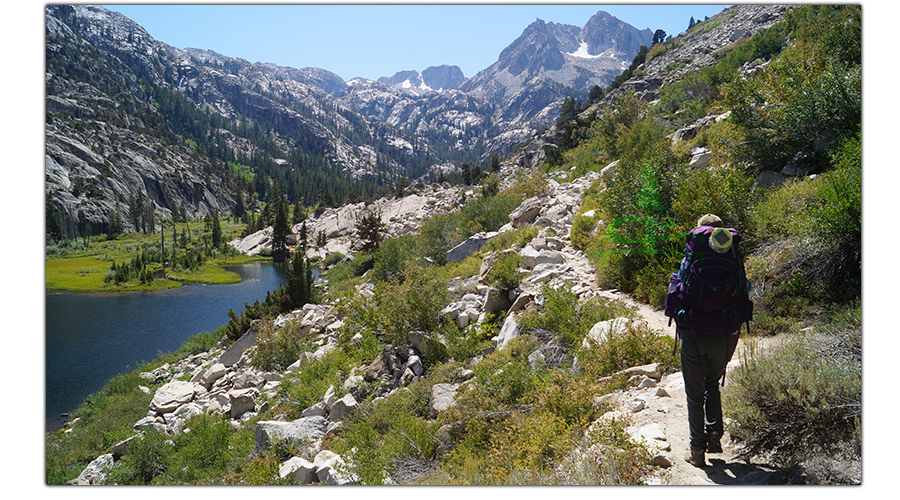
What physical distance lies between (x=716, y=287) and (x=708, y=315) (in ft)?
0.82

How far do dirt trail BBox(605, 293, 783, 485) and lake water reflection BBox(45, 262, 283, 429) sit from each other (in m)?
20.5

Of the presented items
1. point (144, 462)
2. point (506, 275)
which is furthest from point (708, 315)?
point (144, 462)

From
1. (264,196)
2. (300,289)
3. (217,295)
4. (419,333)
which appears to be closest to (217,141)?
(264,196)

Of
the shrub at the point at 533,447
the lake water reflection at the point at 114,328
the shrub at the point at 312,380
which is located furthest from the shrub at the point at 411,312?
the lake water reflection at the point at 114,328

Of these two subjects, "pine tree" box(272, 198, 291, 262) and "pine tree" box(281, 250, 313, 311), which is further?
"pine tree" box(272, 198, 291, 262)

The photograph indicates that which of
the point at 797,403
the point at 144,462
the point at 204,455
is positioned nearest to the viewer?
the point at 797,403

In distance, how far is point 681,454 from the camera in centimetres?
375

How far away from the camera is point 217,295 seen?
39.5 m

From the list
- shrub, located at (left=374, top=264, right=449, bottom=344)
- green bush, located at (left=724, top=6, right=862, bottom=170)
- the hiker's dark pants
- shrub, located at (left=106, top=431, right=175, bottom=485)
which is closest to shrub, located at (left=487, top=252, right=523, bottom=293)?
shrub, located at (left=374, top=264, right=449, bottom=344)

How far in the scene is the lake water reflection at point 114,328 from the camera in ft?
61.5

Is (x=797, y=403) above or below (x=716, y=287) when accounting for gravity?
below

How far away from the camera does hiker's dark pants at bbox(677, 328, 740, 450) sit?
349 cm

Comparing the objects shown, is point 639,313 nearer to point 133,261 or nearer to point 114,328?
point 114,328

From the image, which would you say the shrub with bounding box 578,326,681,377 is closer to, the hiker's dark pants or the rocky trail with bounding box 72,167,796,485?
the rocky trail with bounding box 72,167,796,485
